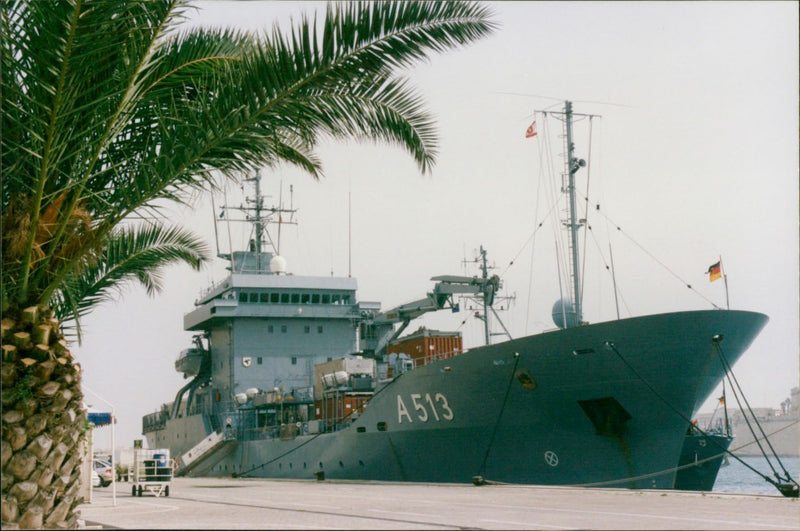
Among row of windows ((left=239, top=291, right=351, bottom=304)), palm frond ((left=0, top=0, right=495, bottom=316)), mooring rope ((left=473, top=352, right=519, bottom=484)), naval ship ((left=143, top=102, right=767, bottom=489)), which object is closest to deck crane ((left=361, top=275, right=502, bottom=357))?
naval ship ((left=143, top=102, right=767, bottom=489))

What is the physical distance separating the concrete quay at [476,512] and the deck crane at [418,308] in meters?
11.5

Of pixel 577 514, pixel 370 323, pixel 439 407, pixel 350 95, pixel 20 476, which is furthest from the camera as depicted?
pixel 370 323

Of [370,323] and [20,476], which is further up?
[370,323]

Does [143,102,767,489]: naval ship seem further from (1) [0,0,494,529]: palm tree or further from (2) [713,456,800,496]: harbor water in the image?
(1) [0,0,494,529]: palm tree

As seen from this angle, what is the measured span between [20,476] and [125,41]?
4.14 meters

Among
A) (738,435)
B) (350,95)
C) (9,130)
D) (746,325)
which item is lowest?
(738,435)

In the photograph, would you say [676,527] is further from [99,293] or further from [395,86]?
[99,293]

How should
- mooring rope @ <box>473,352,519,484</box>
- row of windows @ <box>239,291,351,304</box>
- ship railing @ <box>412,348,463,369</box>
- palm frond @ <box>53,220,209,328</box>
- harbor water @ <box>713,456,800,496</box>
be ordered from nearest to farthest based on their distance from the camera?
palm frond @ <box>53,220,209,328</box>
mooring rope @ <box>473,352,519,484</box>
ship railing @ <box>412,348,463,369</box>
row of windows @ <box>239,291,351,304</box>
harbor water @ <box>713,456,800,496</box>

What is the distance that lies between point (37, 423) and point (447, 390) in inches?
567

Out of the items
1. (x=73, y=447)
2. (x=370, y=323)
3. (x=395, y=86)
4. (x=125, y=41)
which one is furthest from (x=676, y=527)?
(x=370, y=323)

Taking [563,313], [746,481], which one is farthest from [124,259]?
[746,481]

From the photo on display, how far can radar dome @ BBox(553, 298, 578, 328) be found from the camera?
2459cm

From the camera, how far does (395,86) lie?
9.23 m

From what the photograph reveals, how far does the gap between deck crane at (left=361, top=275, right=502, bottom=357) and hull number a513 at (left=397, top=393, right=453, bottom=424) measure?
14.4ft
